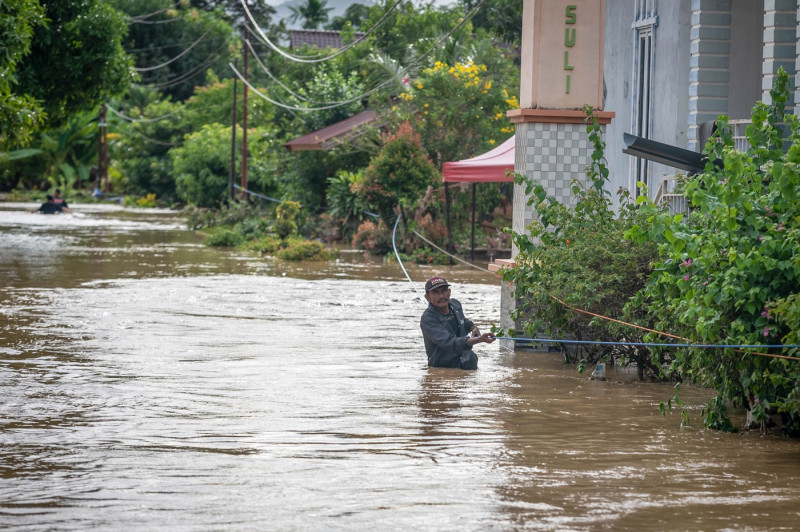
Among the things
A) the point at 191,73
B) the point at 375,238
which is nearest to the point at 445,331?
the point at 375,238

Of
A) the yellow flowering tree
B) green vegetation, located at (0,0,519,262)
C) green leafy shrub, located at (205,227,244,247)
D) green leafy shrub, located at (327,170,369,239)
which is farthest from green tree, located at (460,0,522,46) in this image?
green leafy shrub, located at (205,227,244,247)

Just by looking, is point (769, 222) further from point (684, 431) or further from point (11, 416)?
point (11, 416)

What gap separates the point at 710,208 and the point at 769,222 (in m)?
0.45

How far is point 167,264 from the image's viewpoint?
84.2 feet

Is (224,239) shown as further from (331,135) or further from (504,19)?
(504,19)

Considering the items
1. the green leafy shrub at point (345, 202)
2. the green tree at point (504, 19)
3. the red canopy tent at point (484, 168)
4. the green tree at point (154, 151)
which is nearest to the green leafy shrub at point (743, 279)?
the red canopy tent at point (484, 168)

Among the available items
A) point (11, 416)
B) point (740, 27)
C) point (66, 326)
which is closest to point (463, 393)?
point (11, 416)

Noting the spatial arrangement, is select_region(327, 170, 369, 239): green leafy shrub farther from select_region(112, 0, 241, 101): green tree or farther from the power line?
select_region(112, 0, 241, 101): green tree

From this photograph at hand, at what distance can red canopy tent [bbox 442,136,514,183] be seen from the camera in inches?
904

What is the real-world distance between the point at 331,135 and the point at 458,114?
20.0ft

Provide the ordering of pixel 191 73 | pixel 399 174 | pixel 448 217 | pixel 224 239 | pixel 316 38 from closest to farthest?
pixel 448 217 < pixel 399 174 < pixel 224 239 < pixel 316 38 < pixel 191 73

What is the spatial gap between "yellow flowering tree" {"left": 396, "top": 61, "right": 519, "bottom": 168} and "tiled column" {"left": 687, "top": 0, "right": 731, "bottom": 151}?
1481 cm

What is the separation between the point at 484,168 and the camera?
23203mm

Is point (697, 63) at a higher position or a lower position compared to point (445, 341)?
higher
